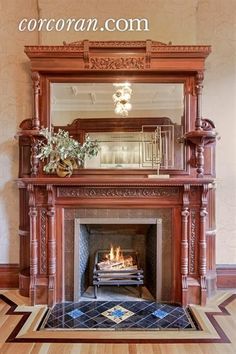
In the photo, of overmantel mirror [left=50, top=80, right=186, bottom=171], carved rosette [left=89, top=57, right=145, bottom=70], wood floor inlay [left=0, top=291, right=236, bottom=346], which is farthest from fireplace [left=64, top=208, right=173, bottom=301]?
→ carved rosette [left=89, top=57, right=145, bottom=70]

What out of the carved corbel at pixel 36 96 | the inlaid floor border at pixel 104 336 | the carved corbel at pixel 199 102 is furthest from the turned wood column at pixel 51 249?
the carved corbel at pixel 199 102

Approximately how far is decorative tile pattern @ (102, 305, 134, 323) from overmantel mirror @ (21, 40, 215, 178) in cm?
129

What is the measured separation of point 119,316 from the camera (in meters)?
2.67

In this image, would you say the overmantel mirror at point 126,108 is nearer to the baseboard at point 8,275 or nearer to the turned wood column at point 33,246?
the turned wood column at point 33,246

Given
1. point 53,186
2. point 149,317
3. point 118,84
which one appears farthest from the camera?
point 118,84

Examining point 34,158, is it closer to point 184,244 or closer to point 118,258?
point 118,258

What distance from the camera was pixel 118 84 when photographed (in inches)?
121

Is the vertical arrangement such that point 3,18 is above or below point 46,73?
above

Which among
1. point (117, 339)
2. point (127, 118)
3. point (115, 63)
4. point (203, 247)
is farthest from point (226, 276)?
point (115, 63)

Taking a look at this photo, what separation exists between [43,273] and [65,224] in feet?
1.69

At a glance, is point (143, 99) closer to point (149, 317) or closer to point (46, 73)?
point (46, 73)

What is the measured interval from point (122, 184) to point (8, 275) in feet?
5.38

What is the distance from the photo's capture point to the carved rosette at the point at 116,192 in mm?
2942

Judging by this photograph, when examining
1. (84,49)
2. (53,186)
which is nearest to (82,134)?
(53,186)
